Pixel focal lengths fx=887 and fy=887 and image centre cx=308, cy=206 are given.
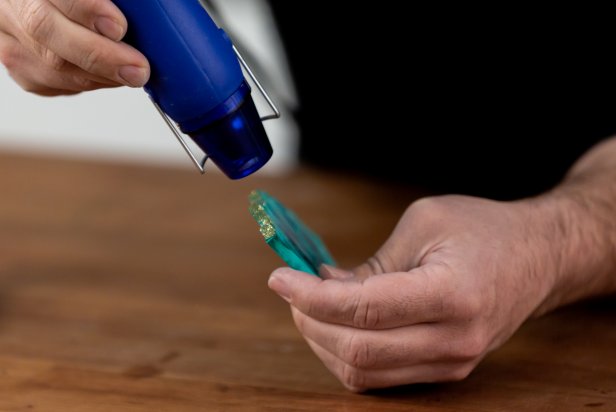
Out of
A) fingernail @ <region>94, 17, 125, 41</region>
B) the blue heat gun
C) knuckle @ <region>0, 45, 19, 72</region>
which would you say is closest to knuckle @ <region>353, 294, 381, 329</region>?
the blue heat gun

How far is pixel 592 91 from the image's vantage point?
1.13 m

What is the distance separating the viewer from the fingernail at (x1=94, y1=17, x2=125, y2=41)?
2.13 ft

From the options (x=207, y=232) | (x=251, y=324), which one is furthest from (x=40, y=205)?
(x=251, y=324)

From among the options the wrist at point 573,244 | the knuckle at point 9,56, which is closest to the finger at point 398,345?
the wrist at point 573,244

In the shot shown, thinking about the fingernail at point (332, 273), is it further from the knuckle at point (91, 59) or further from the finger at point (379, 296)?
the knuckle at point (91, 59)

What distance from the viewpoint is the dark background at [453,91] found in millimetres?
1145

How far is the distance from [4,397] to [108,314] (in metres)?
0.19

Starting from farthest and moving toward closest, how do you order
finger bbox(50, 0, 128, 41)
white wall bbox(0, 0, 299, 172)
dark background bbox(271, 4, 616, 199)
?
white wall bbox(0, 0, 299, 172), dark background bbox(271, 4, 616, 199), finger bbox(50, 0, 128, 41)

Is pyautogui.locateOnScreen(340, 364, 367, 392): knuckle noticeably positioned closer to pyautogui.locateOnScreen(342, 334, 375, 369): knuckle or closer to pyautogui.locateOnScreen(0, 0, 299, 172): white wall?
pyautogui.locateOnScreen(342, 334, 375, 369): knuckle

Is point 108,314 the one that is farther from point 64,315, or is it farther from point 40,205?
point 40,205

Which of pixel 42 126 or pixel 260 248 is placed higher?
pixel 260 248

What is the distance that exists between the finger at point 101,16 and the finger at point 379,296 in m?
0.22

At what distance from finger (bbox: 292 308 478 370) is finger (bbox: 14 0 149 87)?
25cm

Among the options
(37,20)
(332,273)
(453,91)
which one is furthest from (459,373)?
(453,91)
